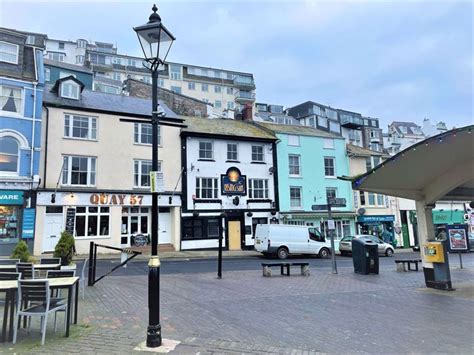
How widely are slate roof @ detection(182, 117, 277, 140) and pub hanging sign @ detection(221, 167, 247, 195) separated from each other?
9.76 feet

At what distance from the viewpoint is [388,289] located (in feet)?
35.2

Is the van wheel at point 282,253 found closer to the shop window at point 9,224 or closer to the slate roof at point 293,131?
the slate roof at point 293,131

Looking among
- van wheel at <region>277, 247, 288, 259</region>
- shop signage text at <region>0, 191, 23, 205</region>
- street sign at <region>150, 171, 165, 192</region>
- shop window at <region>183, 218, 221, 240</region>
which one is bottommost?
van wheel at <region>277, 247, 288, 259</region>

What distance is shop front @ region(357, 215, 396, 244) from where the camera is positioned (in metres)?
33.0

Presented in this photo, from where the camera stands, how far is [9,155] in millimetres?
21266

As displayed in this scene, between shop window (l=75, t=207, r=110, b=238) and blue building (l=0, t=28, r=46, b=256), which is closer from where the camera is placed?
blue building (l=0, t=28, r=46, b=256)

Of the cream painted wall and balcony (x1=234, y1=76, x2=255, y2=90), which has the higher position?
balcony (x1=234, y1=76, x2=255, y2=90)

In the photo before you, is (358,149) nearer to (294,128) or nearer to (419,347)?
(294,128)

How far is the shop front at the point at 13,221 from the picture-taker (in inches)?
819

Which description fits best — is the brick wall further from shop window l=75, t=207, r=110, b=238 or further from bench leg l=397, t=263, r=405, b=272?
bench leg l=397, t=263, r=405, b=272

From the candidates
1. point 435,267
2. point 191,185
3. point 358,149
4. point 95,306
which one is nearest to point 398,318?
point 435,267

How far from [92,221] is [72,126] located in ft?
21.0

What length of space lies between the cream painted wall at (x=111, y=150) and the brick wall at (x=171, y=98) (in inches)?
434

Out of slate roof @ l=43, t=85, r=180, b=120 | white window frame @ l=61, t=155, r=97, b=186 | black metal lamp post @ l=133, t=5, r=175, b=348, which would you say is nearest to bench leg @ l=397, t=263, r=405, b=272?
black metal lamp post @ l=133, t=5, r=175, b=348
